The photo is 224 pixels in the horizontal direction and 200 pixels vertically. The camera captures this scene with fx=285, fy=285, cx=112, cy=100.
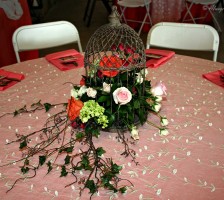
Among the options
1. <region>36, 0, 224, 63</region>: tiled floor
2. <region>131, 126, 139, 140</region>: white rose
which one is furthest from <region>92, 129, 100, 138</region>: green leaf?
<region>36, 0, 224, 63</region>: tiled floor

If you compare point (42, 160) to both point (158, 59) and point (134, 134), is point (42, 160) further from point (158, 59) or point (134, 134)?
point (158, 59)

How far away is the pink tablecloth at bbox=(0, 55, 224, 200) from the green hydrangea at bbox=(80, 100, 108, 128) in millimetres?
84

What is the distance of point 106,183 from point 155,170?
0.16 m

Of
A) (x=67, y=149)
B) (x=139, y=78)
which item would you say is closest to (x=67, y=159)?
(x=67, y=149)

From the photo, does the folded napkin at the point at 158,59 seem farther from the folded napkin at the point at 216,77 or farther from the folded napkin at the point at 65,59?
the folded napkin at the point at 65,59

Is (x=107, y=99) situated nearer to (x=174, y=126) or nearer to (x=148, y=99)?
(x=148, y=99)

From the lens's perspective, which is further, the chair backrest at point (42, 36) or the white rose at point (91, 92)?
the chair backrest at point (42, 36)

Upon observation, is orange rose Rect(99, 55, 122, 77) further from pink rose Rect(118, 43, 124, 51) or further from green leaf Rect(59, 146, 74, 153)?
green leaf Rect(59, 146, 74, 153)

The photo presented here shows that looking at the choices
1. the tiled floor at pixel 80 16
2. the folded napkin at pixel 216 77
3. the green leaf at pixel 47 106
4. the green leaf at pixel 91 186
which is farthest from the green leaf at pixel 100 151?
the tiled floor at pixel 80 16

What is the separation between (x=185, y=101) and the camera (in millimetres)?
1151

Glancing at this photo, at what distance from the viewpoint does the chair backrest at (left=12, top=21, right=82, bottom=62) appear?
70.2 inches

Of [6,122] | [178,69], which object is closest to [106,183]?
[6,122]

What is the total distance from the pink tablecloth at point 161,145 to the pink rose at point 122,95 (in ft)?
0.49

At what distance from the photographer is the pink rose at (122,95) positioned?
86 centimetres
